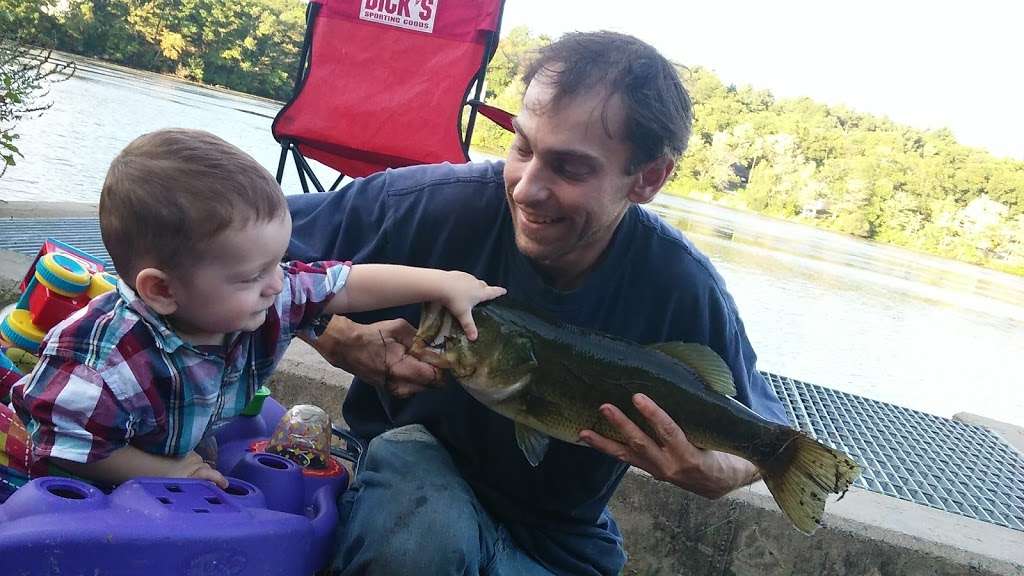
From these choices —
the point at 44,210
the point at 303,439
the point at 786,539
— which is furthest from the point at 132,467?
the point at 44,210

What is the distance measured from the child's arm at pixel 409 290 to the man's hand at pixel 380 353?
63 mm

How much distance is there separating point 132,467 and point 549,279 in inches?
47.8

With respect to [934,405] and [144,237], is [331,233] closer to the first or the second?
[144,237]

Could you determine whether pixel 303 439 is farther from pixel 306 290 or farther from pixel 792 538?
pixel 792 538

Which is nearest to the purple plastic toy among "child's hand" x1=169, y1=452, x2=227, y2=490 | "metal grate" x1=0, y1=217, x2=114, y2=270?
"child's hand" x1=169, y1=452, x2=227, y2=490

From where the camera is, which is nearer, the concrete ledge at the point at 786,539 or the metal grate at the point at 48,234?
the concrete ledge at the point at 786,539

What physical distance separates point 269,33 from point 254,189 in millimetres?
36626

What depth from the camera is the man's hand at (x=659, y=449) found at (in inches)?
84.9

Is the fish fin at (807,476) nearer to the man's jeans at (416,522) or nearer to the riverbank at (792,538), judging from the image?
the man's jeans at (416,522)

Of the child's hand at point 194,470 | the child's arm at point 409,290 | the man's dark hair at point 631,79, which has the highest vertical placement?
the man's dark hair at point 631,79

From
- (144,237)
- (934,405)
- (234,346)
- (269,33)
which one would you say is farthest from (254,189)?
(269,33)

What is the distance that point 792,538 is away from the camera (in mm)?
3117

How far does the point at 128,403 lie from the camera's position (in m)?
1.77

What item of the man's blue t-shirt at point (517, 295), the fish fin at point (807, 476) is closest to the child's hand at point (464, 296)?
the man's blue t-shirt at point (517, 295)
